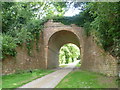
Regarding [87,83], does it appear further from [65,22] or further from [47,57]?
[65,22]

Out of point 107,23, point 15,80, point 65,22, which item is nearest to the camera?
point 107,23

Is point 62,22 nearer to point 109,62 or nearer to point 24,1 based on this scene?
point 24,1

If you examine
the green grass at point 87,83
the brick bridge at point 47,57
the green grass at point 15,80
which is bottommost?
the green grass at point 87,83

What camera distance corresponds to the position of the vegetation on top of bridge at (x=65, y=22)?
602cm

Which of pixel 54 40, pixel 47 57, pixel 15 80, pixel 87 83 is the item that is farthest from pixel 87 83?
pixel 54 40

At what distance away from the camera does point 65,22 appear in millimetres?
15617

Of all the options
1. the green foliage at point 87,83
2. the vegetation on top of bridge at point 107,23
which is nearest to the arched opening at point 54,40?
the vegetation on top of bridge at point 107,23

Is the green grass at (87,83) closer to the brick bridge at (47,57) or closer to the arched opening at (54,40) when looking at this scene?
the brick bridge at (47,57)

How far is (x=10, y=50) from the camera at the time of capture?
32.5ft

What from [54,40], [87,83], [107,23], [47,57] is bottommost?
[87,83]

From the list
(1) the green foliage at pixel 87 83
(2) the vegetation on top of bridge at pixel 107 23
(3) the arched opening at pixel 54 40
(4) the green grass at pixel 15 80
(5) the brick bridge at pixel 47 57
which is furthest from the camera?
(3) the arched opening at pixel 54 40

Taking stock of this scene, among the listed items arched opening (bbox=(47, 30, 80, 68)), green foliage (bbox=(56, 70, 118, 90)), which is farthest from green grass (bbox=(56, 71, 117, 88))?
arched opening (bbox=(47, 30, 80, 68))

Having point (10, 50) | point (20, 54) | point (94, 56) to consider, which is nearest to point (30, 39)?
point (20, 54)

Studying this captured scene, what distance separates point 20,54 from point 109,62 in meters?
6.50
